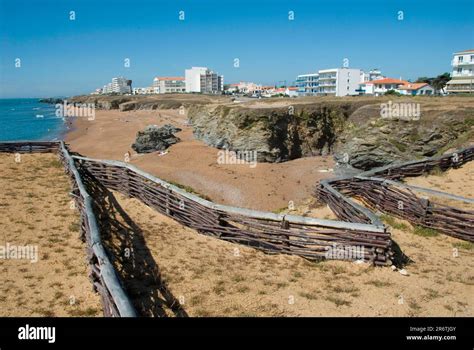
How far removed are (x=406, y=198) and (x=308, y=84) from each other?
9437 centimetres

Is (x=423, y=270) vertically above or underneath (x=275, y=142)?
underneath

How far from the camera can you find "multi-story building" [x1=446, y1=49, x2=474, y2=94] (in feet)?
207

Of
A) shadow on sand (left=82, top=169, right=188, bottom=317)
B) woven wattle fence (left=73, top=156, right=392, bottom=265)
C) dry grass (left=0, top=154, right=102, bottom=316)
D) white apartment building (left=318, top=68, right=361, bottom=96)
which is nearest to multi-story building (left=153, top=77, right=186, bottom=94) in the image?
white apartment building (left=318, top=68, right=361, bottom=96)

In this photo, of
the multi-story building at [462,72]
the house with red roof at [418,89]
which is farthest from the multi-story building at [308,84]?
the multi-story building at [462,72]

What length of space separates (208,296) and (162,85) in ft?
563

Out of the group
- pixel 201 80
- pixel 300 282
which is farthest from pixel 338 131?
pixel 201 80

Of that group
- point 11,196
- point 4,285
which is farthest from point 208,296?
point 11,196

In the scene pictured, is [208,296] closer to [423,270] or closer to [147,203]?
[423,270]

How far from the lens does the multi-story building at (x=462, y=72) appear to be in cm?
6316

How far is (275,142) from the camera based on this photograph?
24.5 metres

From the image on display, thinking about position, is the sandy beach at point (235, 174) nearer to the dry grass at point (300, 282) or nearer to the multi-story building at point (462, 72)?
the dry grass at point (300, 282)

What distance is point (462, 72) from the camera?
65.3 metres

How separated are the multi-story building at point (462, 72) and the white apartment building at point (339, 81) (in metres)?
24.6
